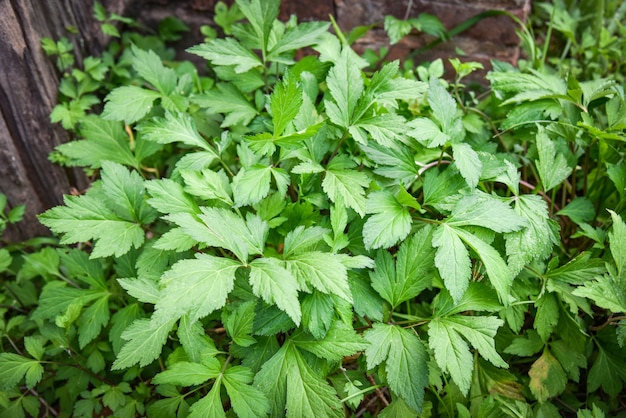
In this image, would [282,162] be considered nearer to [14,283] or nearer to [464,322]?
[464,322]

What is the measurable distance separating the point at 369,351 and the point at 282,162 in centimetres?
71

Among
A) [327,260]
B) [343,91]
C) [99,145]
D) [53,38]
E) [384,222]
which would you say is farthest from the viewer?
[53,38]

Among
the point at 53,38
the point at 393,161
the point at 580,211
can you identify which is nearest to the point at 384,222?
the point at 393,161

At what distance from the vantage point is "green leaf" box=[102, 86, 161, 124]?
5.69 ft

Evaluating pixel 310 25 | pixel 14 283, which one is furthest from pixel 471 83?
→ pixel 14 283

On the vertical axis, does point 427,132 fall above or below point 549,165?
above

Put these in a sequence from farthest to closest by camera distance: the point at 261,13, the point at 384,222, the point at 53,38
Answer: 1. the point at 53,38
2. the point at 261,13
3. the point at 384,222

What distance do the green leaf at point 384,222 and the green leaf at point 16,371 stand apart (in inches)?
46.9

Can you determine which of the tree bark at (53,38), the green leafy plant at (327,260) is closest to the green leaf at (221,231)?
the green leafy plant at (327,260)

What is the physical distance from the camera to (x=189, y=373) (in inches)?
52.1

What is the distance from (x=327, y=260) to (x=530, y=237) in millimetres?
652

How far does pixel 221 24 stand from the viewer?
91.7 inches

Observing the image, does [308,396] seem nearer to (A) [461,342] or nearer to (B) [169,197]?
(A) [461,342]

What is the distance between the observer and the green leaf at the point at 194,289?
1113mm
